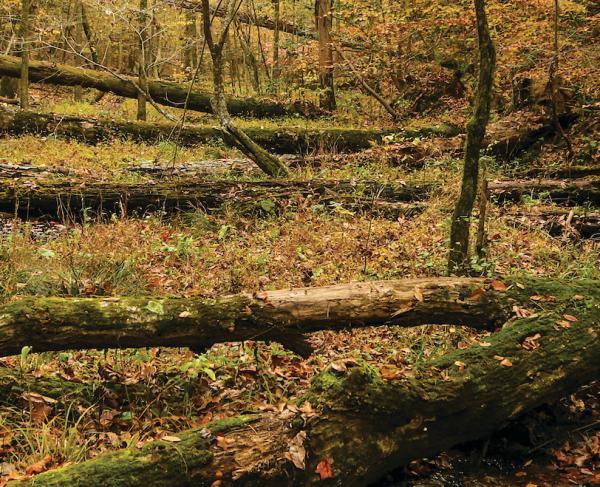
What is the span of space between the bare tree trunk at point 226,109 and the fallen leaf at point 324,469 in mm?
8031

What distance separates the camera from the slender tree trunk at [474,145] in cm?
548

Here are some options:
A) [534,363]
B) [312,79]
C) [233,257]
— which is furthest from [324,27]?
[534,363]

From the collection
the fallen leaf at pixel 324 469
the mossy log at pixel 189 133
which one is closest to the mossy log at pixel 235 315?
the fallen leaf at pixel 324 469

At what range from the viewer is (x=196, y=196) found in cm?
908

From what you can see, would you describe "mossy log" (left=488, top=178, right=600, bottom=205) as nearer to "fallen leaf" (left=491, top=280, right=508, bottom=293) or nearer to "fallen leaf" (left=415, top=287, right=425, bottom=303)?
"fallen leaf" (left=491, top=280, right=508, bottom=293)

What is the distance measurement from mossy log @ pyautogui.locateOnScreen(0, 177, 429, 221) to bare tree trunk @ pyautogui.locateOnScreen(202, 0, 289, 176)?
1.40 meters

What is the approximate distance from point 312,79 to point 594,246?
1311 centimetres

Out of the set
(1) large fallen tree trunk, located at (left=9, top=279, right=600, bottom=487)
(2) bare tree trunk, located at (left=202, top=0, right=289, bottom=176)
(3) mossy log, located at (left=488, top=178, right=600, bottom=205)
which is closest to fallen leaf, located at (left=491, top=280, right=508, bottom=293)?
(1) large fallen tree trunk, located at (left=9, top=279, right=600, bottom=487)

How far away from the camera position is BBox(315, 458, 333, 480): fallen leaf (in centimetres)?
315

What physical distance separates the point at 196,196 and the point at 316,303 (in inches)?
206

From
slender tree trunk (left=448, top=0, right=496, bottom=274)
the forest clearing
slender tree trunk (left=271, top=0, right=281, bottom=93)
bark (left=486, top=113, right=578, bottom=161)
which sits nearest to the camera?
the forest clearing

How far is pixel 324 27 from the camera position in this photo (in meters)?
17.5

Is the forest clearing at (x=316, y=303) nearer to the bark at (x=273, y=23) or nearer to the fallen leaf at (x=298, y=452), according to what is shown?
the fallen leaf at (x=298, y=452)

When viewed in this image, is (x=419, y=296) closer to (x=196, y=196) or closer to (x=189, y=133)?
(x=196, y=196)
